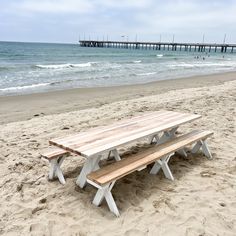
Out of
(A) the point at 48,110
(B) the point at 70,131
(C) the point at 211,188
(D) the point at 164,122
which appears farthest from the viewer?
(A) the point at 48,110

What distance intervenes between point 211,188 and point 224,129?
7.79ft

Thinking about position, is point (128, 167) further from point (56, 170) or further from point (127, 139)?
point (56, 170)

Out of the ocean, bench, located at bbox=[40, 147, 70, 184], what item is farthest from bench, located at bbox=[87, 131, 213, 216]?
the ocean

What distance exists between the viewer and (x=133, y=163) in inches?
122

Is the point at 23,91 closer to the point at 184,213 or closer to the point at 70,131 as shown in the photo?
the point at 70,131

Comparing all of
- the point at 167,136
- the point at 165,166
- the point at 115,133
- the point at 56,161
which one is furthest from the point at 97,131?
the point at 167,136

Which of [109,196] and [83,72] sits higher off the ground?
[109,196]

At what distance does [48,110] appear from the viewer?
764 centimetres

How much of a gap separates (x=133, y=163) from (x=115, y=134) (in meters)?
0.43

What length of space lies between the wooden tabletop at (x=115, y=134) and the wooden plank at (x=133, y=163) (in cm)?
23

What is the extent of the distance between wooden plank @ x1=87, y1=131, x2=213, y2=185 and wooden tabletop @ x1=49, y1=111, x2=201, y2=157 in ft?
0.75

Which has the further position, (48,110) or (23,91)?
(23,91)

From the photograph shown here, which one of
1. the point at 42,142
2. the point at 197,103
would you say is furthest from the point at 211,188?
the point at 197,103

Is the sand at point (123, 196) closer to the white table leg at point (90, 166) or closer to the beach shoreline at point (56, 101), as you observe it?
the white table leg at point (90, 166)
